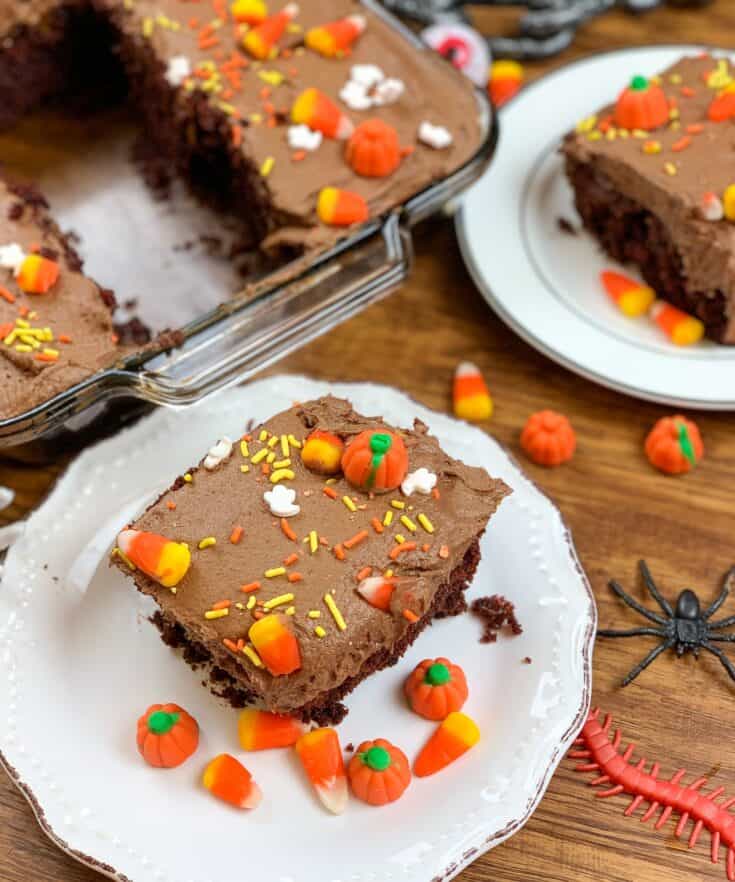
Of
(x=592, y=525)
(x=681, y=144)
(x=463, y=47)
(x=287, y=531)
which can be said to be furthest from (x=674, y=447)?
(x=463, y=47)

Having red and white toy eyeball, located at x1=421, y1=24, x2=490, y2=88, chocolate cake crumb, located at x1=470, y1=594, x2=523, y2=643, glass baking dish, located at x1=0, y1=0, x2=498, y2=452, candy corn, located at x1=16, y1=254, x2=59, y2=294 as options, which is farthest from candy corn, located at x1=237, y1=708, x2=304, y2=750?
red and white toy eyeball, located at x1=421, y1=24, x2=490, y2=88

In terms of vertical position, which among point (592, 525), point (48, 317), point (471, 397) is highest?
point (48, 317)

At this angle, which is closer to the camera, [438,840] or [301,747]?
[438,840]

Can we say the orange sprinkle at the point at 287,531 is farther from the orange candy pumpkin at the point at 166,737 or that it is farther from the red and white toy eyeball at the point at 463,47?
the red and white toy eyeball at the point at 463,47

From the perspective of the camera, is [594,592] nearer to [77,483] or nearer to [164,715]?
[164,715]

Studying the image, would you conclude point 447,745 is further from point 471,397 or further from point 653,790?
point 471,397

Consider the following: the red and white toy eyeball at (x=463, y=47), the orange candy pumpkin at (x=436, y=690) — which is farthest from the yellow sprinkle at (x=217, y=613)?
the red and white toy eyeball at (x=463, y=47)

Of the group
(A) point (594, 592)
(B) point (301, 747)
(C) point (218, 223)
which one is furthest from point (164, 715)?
(C) point (218, 223)
